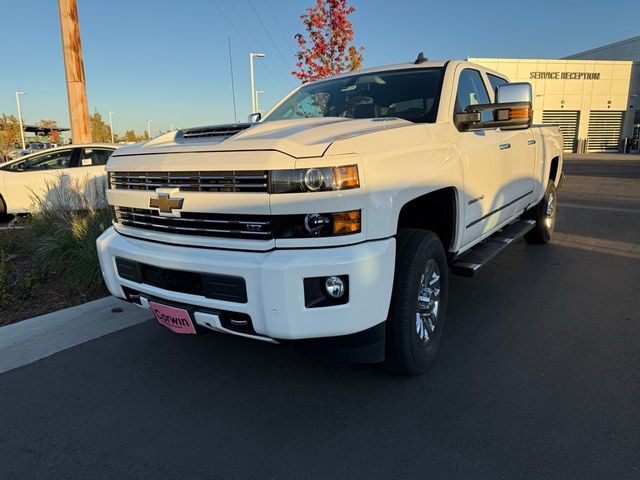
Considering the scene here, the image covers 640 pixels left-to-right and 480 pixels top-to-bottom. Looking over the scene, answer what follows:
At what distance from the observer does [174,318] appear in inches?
108

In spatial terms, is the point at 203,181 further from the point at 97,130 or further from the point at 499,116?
the point at 97,130

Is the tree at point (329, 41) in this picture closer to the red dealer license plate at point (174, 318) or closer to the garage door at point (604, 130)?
the red dealer license plate at point (174, 318)

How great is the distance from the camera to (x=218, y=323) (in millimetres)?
2537

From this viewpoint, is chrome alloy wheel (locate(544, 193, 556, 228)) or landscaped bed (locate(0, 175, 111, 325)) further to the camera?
chrome alloy wheel (locate(544, 193, 556, 228))

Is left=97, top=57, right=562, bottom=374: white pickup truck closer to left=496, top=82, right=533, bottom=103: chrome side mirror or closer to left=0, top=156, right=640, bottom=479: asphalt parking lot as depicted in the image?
left=496, top=82, right=533, bottom=103: chrome side mirror

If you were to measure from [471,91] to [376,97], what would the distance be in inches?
34.8

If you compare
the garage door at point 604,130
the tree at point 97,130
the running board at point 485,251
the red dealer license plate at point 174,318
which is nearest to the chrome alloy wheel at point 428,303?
the running board at point 485,251

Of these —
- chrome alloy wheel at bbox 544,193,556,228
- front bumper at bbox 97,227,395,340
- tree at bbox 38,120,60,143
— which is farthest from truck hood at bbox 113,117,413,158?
tree at bbox 38,120,60,143

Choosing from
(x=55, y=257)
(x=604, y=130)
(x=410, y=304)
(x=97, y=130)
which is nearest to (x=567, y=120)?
(x=604, y=130)

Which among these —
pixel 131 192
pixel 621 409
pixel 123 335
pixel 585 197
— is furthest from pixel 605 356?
pixel 585 197

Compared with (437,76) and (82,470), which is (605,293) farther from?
(82,470)

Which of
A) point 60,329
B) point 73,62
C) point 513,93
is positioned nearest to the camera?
point 513,93

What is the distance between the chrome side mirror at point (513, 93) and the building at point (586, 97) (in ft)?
130

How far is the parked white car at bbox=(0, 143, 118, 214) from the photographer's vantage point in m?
8.90
